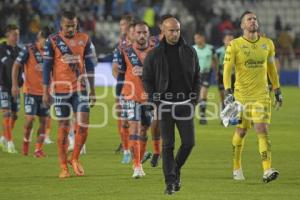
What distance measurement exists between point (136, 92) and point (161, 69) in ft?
10.0

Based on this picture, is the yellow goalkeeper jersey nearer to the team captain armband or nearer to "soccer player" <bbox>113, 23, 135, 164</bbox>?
"soccer player" <bbox>113, 23, 135, 164</bbox>

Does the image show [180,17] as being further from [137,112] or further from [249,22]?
[249,22]

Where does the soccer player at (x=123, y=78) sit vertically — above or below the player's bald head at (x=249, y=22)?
below

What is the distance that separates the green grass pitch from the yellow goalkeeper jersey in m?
1.26

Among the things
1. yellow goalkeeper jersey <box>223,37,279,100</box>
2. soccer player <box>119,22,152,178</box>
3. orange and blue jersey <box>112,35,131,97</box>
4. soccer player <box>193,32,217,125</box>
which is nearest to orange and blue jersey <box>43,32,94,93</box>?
soccer player <box>119,22,152,178</box>

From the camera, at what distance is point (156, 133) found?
16.2 m

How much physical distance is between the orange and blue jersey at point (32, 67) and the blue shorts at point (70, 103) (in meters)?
3.32

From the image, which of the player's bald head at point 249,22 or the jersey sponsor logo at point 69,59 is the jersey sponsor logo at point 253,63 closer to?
the player's bald head at point 249,22

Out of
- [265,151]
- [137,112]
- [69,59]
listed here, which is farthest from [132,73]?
[265,151]

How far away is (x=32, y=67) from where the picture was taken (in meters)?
17.9

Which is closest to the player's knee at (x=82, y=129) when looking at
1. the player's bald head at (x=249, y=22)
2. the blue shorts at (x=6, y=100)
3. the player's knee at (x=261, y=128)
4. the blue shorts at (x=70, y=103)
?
the blue shorts at (x=70, y=103)

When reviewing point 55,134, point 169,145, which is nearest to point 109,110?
point 55,134

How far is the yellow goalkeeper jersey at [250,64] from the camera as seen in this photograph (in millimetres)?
13711

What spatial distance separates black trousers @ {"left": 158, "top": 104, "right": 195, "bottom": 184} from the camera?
1208 centimetres
